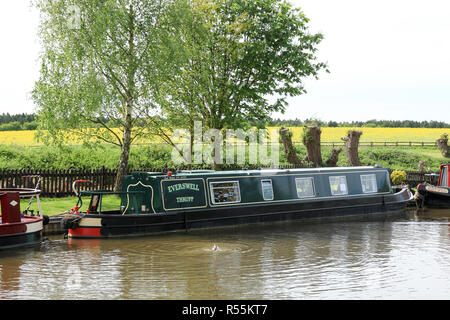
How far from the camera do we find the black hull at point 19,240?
13.0m

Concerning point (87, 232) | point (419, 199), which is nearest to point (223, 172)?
point (87, 232)

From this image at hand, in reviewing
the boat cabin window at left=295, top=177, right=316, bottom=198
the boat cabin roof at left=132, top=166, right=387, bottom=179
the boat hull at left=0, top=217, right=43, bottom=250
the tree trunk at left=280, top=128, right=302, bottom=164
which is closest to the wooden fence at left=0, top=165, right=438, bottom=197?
the boat cabin roof at left=132, top=166, right=387, bottom=179

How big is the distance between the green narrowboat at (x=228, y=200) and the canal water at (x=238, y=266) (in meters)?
0.46

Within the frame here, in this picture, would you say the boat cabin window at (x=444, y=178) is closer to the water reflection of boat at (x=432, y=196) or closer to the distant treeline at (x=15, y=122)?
the water reflection of boat at (x=432, y=196)

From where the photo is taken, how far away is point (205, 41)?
24.4 meters

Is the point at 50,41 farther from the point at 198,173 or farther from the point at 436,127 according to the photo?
the point at 436,127

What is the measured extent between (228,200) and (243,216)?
717 mm

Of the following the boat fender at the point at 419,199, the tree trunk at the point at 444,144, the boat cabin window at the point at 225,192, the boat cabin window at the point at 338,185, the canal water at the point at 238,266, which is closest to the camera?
the canal water at the point at 238,266

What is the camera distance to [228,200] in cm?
1706

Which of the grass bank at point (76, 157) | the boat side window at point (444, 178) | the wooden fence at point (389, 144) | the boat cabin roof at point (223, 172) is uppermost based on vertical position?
the wooden fence at point (389, 144)

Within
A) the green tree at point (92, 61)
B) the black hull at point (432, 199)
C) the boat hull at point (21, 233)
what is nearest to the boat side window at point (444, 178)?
the black hull at point (432, 199)

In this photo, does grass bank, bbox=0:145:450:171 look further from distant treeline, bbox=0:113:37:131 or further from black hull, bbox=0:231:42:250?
distant treeline, bbox=0:113:37:131

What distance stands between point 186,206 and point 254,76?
1118 centimetres

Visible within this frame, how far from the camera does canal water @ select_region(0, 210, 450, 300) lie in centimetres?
928
